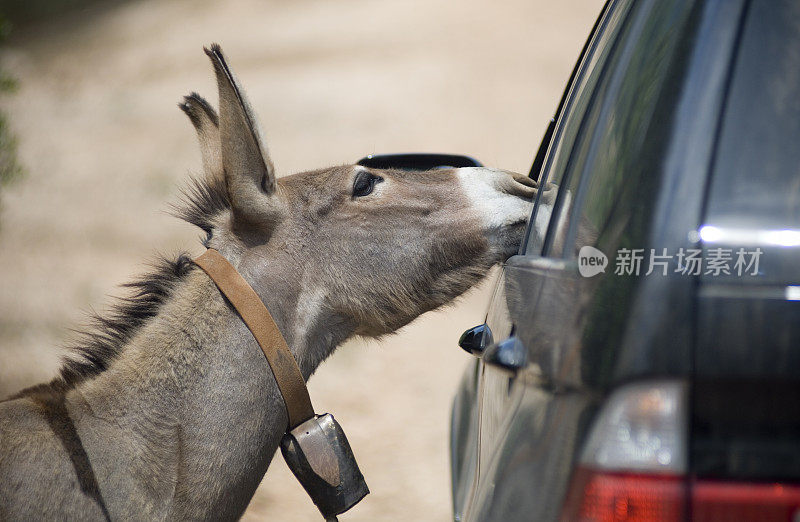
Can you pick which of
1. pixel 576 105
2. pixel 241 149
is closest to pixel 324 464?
pixel 241 149

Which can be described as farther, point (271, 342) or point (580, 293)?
point (271, 342)

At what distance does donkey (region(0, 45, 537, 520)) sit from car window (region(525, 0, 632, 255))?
A: 11.9 inches

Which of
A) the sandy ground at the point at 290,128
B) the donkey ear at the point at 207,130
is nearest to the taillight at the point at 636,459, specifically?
the donkey ear at the point at 207,130

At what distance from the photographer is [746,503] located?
116 centimetres

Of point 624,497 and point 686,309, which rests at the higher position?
point 686,309

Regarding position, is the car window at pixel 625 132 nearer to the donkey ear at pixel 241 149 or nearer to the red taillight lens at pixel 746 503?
the red taillight lens at pixel 746 503

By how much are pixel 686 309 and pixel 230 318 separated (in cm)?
166

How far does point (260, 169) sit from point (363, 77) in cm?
1665

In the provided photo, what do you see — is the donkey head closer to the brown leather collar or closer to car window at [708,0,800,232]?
the brown leather collar

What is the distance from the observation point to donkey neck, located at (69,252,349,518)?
227cm

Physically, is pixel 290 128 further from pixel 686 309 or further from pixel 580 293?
pixel 686 309

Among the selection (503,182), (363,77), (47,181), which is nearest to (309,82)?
(363,77)

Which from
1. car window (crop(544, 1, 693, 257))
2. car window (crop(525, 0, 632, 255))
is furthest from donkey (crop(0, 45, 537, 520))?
car window (crop(544, 1, 693, 257))

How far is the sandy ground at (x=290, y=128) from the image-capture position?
748 cm
